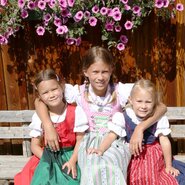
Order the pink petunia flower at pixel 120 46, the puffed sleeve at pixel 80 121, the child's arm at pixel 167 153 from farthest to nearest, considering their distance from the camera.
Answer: the pink petunia flower at pixel 120 46 → the puffed sleeve at pixel 80 121 → the child's arm at pixel 167 153

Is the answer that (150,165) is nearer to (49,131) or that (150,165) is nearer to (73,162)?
(73,162)

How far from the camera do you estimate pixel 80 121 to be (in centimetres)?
293

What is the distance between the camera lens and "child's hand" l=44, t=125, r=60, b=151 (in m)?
2.87

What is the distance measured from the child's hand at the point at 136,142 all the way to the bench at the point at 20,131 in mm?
517

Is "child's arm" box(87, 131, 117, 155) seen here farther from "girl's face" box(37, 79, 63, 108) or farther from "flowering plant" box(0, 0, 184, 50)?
"flowering plant" box(0, 0, 184, 50)

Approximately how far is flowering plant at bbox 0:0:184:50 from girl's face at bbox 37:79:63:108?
440 mm

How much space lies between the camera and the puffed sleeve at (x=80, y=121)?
9.59ft

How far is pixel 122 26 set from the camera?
10.7ft

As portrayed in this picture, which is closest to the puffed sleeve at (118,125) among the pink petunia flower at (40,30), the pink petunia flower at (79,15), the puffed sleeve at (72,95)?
the puffed sleeve at (72,95)

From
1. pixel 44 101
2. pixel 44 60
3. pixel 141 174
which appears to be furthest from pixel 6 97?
pixel 141 174

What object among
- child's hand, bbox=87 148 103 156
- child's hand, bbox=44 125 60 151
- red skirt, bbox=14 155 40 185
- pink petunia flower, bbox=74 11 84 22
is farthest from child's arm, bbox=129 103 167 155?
pink petunia flower, bbox=74 11 84 22

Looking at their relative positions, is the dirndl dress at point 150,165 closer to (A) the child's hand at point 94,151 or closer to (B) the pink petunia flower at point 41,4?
(A) the child's hand at point 94,151

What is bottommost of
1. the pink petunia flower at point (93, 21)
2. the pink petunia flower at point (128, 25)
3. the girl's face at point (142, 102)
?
the girl's face at point (142, 102)

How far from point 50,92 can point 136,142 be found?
27.6 inches
